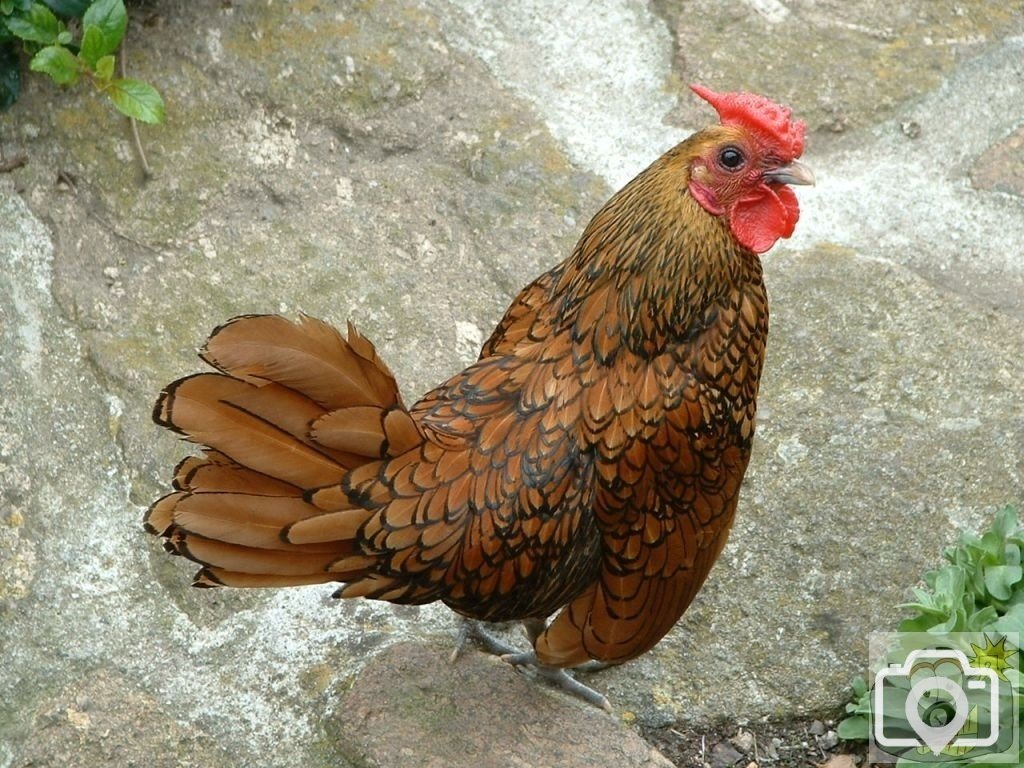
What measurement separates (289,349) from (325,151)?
1732 millimetres

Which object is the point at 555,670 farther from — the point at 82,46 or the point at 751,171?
the point at 82,46

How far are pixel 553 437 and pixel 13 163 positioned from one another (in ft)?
6.54

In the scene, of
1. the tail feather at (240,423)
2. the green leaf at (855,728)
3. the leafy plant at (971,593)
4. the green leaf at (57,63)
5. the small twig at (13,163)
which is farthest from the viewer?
the small twig at (13,163)

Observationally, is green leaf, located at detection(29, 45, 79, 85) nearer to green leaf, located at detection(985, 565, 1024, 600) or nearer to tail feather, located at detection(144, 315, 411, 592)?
tail feather, located at detection(144, 315, 411, 592)

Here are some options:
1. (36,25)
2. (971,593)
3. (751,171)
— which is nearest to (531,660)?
(971,593)

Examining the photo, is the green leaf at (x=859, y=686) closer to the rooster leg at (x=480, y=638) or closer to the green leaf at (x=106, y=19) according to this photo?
the rooster leg at (x=480, y=638)

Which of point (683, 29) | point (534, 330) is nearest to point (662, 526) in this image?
point (534, 330)

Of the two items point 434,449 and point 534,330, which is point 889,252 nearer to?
point 534,330

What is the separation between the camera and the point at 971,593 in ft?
11.2

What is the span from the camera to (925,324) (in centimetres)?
420

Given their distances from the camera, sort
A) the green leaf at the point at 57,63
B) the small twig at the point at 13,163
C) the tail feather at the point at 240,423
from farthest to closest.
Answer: the small twig at the point at 13,163 < the green leaf at the point at 57,63 < the tail feather at the point at 240,423

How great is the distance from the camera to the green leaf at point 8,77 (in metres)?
4.06

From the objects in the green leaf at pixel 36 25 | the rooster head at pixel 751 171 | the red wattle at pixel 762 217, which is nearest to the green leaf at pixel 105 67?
the green leaf at pixel 36 25

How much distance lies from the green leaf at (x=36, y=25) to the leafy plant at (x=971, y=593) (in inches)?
114
